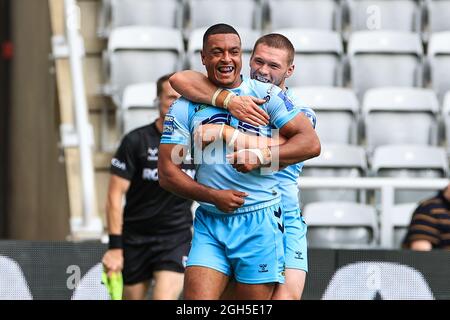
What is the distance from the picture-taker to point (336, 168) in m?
9.39

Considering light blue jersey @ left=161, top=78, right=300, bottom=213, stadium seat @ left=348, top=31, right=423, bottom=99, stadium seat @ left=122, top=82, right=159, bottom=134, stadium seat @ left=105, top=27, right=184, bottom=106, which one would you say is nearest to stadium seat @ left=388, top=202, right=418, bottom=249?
stadium seat @ left=348, top=31, right=423, bottom=99

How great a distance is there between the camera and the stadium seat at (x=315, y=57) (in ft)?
33.8

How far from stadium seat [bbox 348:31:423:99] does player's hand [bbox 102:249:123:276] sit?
3.89m

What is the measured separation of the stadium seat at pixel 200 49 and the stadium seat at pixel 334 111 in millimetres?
536

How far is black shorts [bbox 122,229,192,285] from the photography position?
298 inches

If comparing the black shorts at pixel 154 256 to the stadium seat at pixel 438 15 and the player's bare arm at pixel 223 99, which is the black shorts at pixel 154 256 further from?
the stadium seat at pixel 438 15

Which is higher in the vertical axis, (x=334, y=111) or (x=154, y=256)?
(x=334, y=111)

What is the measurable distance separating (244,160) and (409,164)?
4504 mm

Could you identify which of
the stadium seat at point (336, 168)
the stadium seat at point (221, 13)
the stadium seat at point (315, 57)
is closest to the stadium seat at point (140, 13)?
the stadium seat at point (221, 13)

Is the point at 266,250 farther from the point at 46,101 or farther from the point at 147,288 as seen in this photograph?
the point at 46,101

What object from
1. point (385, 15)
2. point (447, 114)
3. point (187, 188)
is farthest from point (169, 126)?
point (385, 15)

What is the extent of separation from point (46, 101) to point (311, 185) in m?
4.45

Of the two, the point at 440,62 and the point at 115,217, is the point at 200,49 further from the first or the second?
the point at 115,217
